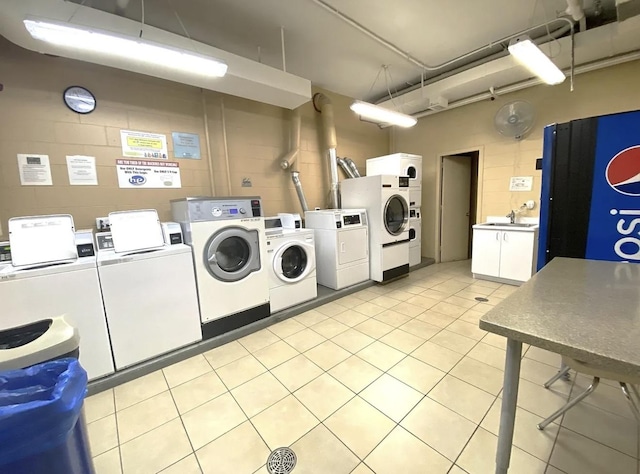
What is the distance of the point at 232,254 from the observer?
8.77 ft

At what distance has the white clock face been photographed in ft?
7.82

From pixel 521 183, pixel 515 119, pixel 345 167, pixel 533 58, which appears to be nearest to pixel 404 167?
pixel 345 167

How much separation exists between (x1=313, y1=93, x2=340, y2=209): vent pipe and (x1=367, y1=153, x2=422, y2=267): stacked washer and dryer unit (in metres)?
0.91

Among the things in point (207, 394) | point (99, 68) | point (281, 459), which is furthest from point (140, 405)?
point (99, 68)

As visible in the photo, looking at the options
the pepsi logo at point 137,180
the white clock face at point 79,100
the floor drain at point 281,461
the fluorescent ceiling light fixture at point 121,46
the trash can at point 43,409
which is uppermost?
the fluorescent ceiling light fixture at point 121,46

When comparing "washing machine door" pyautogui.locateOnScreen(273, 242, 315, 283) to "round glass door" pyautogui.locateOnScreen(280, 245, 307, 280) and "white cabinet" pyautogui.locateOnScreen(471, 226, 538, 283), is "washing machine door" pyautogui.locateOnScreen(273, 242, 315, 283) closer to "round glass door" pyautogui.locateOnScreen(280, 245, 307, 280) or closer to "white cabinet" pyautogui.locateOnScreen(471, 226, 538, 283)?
"round glass door" pyautogui.locateOnScreen(280, 245, 307, 280)

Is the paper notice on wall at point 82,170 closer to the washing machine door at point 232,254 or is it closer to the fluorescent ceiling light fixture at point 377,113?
the washing machine door at point 232,254

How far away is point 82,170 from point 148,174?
53 centimetres

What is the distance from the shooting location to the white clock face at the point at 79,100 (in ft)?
7.82

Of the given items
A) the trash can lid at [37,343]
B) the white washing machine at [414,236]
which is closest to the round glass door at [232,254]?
the trash can lid at [37,343]

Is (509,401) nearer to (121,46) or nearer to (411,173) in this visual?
(121,46)

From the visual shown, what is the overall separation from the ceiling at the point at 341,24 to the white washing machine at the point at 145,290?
188cm

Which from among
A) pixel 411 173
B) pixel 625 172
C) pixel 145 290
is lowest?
pixel 145 290

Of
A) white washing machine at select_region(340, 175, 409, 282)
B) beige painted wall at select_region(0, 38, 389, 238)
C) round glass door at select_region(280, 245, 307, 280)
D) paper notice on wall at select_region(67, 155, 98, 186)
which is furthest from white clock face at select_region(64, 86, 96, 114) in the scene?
white washing machine at select_region(340, 175, 409, 282)
